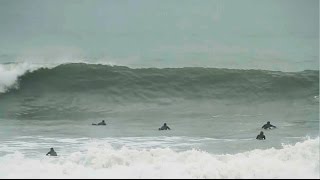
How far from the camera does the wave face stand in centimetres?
1198

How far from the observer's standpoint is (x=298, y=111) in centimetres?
1020

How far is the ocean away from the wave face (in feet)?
0.08

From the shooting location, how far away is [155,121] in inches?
387

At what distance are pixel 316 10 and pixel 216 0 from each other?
2.46 m

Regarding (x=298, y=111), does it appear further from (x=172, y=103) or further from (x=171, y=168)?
(x=171, y=168)

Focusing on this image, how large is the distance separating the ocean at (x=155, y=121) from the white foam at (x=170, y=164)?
0.01 meters

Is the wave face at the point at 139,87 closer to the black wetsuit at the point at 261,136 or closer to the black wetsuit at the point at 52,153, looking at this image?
the black wetsuit at the point at 261,136

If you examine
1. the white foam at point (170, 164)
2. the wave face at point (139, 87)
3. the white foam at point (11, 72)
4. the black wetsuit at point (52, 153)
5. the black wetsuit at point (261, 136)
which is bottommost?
the white foam at point (170, 164)

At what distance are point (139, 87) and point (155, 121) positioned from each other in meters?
3.25

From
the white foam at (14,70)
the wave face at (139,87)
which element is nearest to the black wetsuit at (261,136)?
the wave face at (139,87)

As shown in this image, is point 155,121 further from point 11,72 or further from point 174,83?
point 11,72

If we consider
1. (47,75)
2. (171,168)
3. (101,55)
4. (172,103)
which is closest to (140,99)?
(172,103)

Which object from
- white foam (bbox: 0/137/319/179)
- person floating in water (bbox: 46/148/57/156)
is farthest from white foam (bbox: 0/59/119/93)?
white foam (bbox: 0/137/319/179)

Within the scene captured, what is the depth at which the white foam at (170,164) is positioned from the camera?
5926 millimetres
